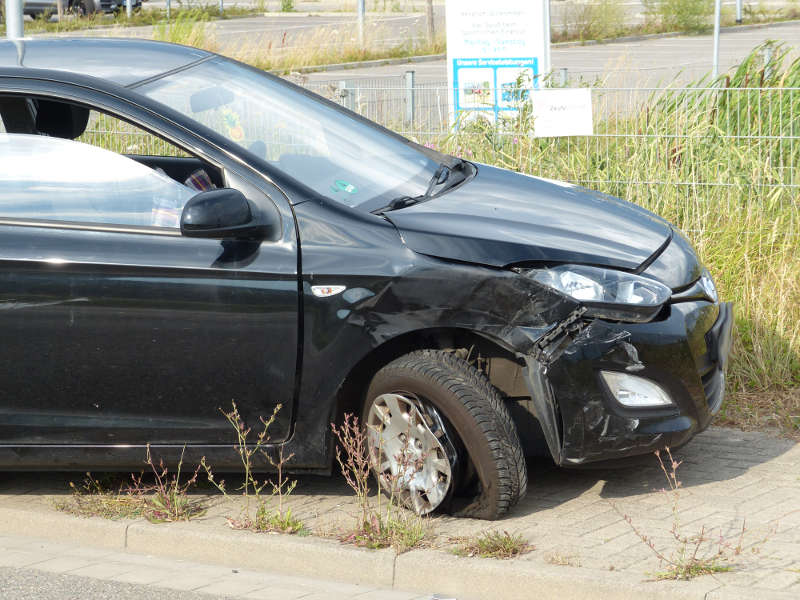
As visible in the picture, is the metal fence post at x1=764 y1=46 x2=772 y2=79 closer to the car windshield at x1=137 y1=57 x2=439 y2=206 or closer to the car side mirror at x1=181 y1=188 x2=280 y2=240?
the car windshield at x1=137 y1=57 x2=439 y2=206

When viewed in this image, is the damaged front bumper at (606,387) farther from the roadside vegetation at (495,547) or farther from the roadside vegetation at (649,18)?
the roadside vegetation at (649,18)

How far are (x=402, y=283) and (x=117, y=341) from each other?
1.09 meters

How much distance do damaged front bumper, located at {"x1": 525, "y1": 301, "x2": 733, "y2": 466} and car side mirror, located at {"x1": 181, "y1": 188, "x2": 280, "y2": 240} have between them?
3.58 ft

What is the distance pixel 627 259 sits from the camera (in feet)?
15.1

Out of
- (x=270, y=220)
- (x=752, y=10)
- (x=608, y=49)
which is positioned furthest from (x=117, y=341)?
(x=752, y=10)

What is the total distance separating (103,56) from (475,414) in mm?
2175

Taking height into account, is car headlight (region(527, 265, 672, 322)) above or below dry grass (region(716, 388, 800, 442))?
above

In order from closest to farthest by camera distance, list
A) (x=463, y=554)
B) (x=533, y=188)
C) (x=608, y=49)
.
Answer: (x=463, y=554)
(x=533, y=188)
(x=608, y=49)

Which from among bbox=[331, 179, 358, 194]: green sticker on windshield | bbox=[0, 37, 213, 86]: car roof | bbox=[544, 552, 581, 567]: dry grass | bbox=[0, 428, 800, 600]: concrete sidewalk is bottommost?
bbox=[0, 428, 800, 600]: concrete sidewalk

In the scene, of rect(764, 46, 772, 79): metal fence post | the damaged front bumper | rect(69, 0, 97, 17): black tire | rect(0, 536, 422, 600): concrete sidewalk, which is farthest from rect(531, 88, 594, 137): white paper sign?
rect(69, 0, 97, 17): black tire

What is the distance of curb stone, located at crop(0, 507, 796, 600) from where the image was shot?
3859 millimetres

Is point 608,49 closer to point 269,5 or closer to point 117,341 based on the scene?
point 269,5

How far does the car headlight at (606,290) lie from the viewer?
4.40 metres

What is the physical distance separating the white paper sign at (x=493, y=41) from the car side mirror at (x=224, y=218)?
6.89m
